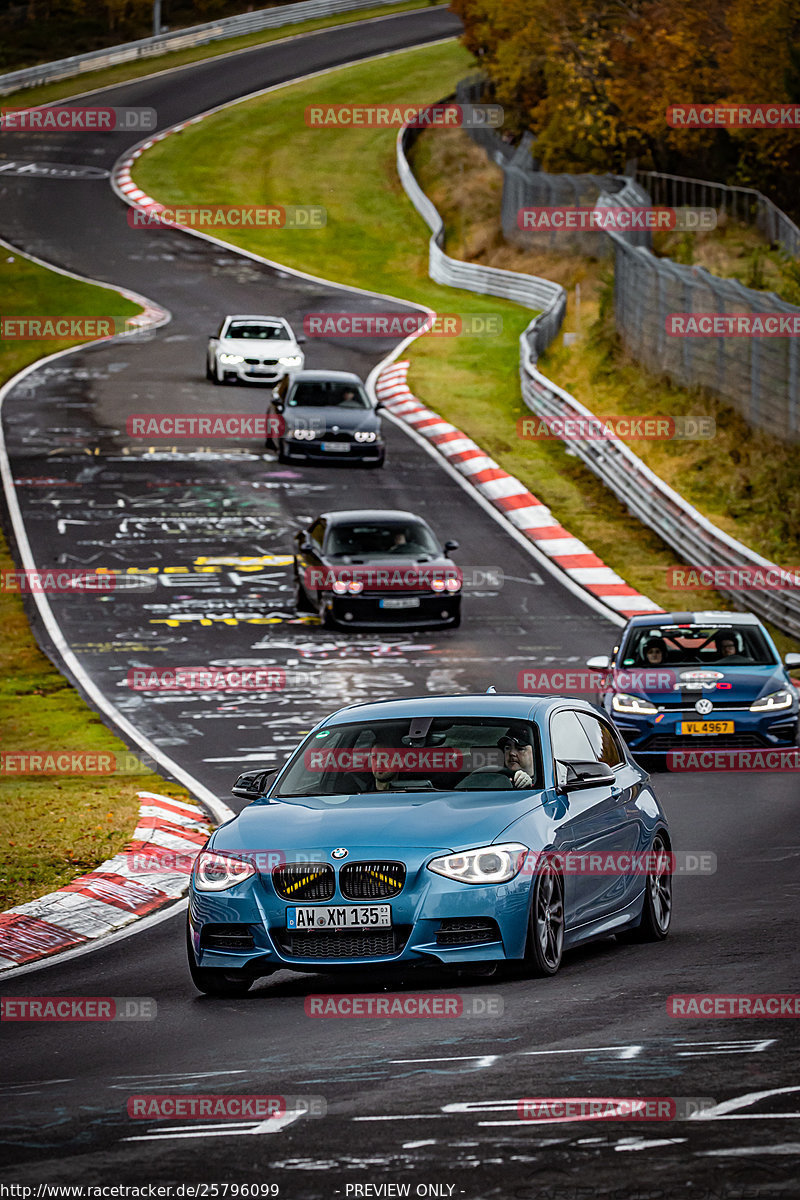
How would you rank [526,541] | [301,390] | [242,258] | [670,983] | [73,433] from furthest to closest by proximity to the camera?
[242,258] < [73,433] < [301,390] < [526,541] < [670,983]

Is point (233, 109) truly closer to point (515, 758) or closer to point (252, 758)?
point (252, 758)

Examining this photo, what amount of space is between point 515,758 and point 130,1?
99.0m

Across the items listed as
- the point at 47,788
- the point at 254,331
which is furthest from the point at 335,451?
the point at 47,788

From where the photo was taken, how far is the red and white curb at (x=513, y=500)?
94.0ft

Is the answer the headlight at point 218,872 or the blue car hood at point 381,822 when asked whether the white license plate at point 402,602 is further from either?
the headlight at point 218,872

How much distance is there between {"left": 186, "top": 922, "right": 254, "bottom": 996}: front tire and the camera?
9.58 metres

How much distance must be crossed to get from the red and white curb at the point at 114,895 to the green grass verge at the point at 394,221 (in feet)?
46.7

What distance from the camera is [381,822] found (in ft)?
31.3

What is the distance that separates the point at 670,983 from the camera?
30.8 ft

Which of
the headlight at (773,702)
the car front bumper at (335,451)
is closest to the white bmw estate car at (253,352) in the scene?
the car front bumper at (335,451)

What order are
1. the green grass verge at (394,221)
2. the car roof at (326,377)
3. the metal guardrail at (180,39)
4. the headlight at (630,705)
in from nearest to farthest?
the headlight at (630,705)
the green grass verge at (394,221)
the car roof at (326,377)
the metal guardrail at (180,39)

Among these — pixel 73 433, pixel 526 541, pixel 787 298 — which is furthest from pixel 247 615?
pixel 787 298

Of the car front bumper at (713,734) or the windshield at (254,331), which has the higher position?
the car front bumper at (713,734)

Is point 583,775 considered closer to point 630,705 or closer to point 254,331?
point 630,705
